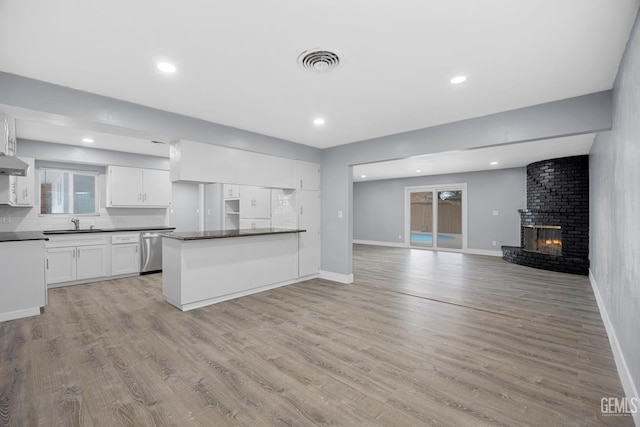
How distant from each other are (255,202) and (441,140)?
13.1 ft

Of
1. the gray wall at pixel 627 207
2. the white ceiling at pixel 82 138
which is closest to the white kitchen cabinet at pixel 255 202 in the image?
the white ceiling at pixel 82 138

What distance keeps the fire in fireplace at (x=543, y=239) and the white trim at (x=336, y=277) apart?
15.7ft

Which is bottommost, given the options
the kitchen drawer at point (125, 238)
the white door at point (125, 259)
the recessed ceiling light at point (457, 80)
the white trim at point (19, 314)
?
the white trim at point (19, 314)

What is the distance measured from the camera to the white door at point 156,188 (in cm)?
596

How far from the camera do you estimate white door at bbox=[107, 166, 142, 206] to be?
5570 millimetres

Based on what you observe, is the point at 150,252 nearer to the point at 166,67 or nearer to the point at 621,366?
the point at 166,67

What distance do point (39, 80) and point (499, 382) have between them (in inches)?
184

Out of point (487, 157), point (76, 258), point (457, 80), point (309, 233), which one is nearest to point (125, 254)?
point (76, 258)

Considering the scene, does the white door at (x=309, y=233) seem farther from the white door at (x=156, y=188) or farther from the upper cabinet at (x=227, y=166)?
the white door at (x=156, y=188)

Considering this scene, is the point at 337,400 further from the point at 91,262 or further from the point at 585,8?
the point at 91,262

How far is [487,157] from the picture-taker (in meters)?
6.39

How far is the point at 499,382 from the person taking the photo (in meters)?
2.13

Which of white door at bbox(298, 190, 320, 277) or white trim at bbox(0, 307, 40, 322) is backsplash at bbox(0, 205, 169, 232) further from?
white door at bbox(298, 190, 320, 277)

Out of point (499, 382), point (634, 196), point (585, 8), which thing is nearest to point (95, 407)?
point (499, 382)
